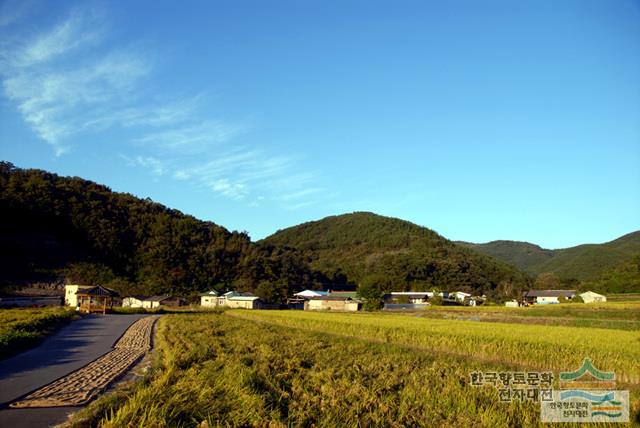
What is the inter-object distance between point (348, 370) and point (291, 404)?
152 inches

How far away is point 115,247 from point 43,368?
81390 mm

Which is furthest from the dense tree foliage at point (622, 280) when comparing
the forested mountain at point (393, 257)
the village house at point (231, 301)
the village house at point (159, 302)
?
the village house at point (159, 302)

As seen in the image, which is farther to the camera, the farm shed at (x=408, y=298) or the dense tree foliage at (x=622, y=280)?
the farm shed at (x=408, y=298)

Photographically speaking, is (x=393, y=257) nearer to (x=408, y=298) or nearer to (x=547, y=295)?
(x=408, y=298)

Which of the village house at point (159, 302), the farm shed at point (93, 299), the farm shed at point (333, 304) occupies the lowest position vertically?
the farm shed at point (333, 304)

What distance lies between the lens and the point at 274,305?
7025 centimetres

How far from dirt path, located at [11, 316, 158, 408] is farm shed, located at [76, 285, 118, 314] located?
100 ft

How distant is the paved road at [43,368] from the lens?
651cm

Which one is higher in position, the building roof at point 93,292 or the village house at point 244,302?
the building roof at point 93,292

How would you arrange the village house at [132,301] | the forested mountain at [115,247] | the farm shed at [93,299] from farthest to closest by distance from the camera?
the forested mountain at [115,247], the village house at [132,301], the farm shed at [93,299]

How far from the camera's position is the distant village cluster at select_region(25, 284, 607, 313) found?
149 ft

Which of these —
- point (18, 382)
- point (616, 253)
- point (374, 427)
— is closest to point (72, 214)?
point (18, 382)

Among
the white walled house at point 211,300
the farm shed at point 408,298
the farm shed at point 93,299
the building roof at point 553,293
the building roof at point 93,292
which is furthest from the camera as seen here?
the farm shed at point 408,298

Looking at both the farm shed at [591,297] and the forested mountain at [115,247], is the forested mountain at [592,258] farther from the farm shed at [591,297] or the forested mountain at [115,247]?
the forested mountain at [115,247]
